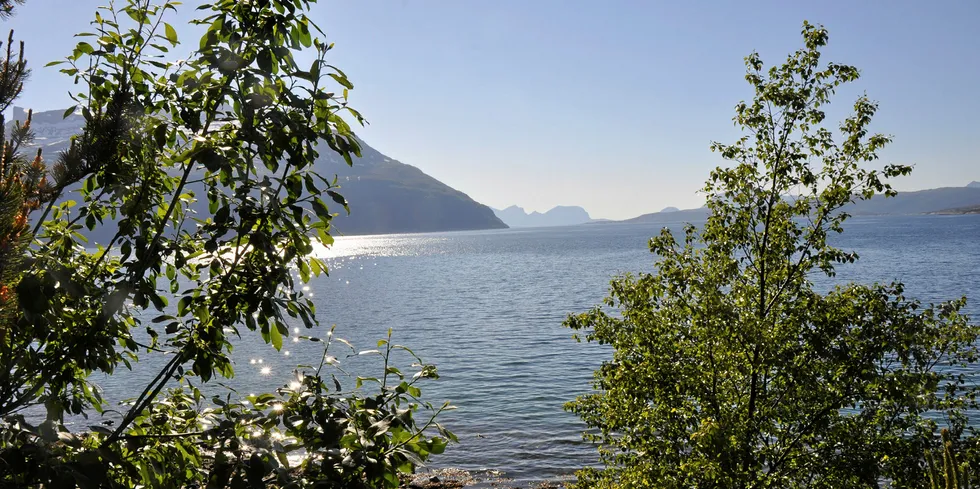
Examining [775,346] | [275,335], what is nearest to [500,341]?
[775,346]

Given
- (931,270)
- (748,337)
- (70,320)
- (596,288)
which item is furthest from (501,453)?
(931,270)

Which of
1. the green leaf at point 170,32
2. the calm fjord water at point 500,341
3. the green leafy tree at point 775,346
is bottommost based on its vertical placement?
the calm fjord water at point 500,341

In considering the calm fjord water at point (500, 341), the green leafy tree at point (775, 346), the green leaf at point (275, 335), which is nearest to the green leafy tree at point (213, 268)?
the green leaf at point (275, 335)

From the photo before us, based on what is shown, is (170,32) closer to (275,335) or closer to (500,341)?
(275,335)

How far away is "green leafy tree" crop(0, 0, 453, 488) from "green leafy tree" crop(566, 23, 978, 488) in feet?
27.1

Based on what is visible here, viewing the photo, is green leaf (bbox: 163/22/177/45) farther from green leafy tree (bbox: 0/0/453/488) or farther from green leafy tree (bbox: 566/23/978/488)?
green leafy tree (bbox: 566/23/978/488)

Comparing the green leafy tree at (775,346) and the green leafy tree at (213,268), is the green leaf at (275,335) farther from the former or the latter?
the green leafy tree at (775,346)

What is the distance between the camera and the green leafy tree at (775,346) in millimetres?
11727

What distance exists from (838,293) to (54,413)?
1339 cm

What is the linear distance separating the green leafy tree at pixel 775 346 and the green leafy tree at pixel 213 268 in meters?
8.25

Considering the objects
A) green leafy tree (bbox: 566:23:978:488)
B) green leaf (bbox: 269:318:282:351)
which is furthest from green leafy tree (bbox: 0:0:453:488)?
green leafy tree (bbox: 566:23:978:488)

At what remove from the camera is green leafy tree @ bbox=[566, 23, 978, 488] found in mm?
11727

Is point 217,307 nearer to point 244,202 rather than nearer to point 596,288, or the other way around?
point 244,202

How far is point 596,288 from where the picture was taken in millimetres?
91750
